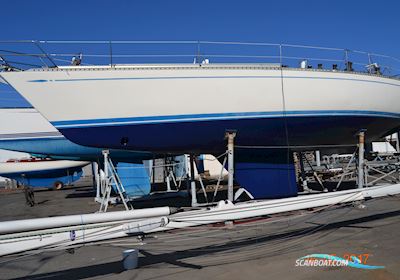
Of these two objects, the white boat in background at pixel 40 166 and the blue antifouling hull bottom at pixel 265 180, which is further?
the white boat in background at pixel 40 166

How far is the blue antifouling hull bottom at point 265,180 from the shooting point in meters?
7.62

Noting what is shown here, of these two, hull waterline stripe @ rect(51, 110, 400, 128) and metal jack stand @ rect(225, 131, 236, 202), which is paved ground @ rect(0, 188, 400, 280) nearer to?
metal jack stand @ rect(225, 131, 236, 202)

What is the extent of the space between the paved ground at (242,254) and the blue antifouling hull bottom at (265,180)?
3.11ft

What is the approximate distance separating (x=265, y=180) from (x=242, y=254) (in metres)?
3.14

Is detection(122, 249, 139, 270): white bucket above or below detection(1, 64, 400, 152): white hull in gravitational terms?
below

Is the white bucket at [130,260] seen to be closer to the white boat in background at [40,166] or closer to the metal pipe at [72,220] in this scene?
the metal pipe at [72,220]

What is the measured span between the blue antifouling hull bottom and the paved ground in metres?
0.95

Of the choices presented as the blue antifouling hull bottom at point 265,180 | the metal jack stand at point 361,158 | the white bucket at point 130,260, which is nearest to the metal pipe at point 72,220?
the white bucket at point 130,260

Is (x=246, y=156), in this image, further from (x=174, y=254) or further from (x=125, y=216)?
(x=125, y=216)

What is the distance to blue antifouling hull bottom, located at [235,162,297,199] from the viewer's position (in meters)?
7.62

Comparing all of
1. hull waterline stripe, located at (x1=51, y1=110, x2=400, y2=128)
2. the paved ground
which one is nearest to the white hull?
hull waterline stripe, located at (x1=51, y1=110, x2=400, y2=128)

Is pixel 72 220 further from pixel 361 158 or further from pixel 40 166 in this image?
pixel 40 166

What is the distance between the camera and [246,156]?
7836 mm

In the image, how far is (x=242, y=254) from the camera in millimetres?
4766
